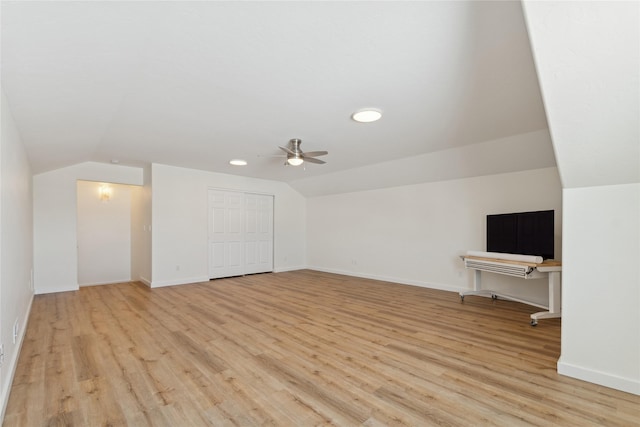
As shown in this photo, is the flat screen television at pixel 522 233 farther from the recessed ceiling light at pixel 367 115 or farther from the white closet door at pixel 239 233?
the white closet door at pixel 239 233

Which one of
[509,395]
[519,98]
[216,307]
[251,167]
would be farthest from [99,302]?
[519,98]

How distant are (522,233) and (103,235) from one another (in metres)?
8.61

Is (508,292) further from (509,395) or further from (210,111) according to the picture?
(210,111)

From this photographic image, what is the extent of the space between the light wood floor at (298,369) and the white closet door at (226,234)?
230cm

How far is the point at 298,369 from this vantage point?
2322 millimetres

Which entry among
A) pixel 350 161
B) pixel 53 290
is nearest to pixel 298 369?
pixel 350 161

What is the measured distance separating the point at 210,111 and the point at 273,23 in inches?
62.7

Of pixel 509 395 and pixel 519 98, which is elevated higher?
pixel 519 98

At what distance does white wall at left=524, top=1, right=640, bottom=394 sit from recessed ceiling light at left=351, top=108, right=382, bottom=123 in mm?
1523

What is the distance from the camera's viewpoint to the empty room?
1.67 m

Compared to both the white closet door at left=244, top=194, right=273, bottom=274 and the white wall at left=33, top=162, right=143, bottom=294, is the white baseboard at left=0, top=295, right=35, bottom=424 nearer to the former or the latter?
the white wall at left=33, top=162, right=143, bottom=294

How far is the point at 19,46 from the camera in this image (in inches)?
61.6

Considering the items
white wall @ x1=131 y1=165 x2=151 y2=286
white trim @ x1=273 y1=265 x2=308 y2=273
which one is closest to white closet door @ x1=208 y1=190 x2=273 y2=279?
white trim @ x1=273 y1=265 x2=308 y2=273

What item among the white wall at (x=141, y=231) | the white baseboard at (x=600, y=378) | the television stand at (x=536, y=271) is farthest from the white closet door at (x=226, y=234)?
the white baseboard at (x=600, y=378)
